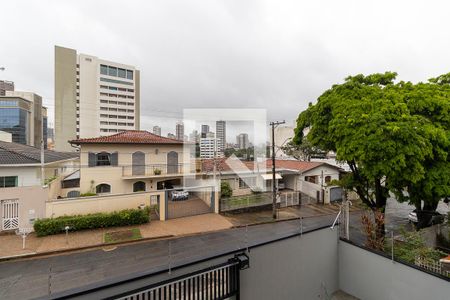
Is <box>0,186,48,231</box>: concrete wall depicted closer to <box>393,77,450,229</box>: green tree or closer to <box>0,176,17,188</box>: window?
<box>0,176,17,188</box>: window

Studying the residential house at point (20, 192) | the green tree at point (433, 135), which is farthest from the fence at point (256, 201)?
the residential house at point (20, 192)

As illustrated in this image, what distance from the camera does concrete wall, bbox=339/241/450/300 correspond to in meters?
4.00

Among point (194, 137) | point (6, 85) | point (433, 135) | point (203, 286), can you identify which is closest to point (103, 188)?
point (194, 137)

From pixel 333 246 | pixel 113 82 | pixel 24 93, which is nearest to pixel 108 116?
pixel 113 82

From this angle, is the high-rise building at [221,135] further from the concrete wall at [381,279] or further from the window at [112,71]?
the window at [112,71]

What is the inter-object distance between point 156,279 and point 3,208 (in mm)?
11532

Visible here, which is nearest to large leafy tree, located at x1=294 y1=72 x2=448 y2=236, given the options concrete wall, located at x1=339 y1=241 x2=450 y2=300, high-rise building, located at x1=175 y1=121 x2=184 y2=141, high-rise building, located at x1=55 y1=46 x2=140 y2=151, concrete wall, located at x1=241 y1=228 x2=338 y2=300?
concrete wall, located at x1=339 y1=241 x2=450 y2=300

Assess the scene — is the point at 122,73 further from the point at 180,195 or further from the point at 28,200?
the point at 28,200

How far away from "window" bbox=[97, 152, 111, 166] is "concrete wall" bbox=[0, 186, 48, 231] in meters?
3.94

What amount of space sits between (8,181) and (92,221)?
453cm

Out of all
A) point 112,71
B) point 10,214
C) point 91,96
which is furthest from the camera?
point 112,71

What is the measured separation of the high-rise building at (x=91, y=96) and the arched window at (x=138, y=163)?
3771 cm

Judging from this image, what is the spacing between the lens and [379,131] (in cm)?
540

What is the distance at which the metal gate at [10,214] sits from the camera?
9.91m
